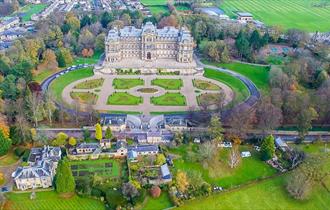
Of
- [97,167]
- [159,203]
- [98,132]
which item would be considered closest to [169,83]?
[98,132]

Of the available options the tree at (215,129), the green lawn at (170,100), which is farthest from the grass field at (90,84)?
the tree at (215,129)

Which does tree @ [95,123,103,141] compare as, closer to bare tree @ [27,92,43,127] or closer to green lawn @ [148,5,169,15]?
bare tree @ [27,92,43,127]

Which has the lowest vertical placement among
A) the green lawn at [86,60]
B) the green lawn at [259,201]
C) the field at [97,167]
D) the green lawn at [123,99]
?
the green lawn at [259,201]

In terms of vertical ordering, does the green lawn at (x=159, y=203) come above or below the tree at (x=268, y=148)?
below

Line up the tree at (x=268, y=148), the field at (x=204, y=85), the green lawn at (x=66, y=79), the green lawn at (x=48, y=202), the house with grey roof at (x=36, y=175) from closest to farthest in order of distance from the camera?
the green lawn at (x=48, y=202) < the house with grey roof at (x=36, y=175) < the tree at (x=268, y=148) < the green lawn at (x=66, y=79) < the field at (x=204, y=85)

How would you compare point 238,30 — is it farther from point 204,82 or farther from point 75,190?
point 75,190

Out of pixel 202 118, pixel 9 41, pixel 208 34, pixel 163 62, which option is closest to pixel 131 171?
pixel 202 118

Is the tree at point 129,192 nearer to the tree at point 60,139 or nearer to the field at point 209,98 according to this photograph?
the tree at point 60,139
